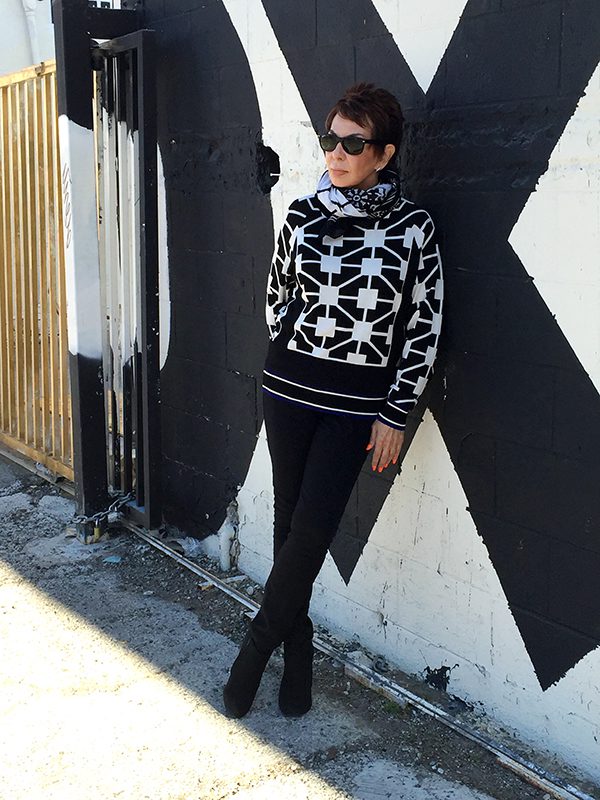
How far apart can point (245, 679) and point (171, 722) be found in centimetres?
27

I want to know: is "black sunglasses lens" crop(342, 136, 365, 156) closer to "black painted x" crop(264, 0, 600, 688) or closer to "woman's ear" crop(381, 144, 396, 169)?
"woman's ear" crop(381, 144, 396, 169)

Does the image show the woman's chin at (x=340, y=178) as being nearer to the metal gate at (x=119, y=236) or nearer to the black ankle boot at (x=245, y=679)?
the black ankle boot at (x=245, y=679)

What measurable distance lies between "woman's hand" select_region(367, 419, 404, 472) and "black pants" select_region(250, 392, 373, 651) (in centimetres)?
4

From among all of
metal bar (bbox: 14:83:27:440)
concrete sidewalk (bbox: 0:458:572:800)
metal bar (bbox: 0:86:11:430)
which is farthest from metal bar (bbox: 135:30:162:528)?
metal bar (bbox: 0:86:11:430)

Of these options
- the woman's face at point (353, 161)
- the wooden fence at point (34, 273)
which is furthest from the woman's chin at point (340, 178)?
the wooden fence at point (34, 273)

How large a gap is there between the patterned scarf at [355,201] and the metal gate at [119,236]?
159 cm

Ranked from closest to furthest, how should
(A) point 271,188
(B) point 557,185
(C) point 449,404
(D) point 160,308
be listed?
1. (B) point 557,185
2. (C) point 449,404
3. (A) point 271,188
4. (D) point 160,308

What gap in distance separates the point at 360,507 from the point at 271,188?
1.24m

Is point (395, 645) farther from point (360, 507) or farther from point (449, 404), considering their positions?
point (449, 404)

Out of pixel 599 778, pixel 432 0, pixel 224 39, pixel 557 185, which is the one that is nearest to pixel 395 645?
pixel 599 778

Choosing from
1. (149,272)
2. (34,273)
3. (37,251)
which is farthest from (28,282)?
(149,272)

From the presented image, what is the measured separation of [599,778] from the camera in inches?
110

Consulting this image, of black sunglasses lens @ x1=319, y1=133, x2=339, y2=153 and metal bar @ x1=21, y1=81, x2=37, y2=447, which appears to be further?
metal bar @ x1=21, y1=81, x2=37, y2=447

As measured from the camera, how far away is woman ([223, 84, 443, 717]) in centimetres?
294
